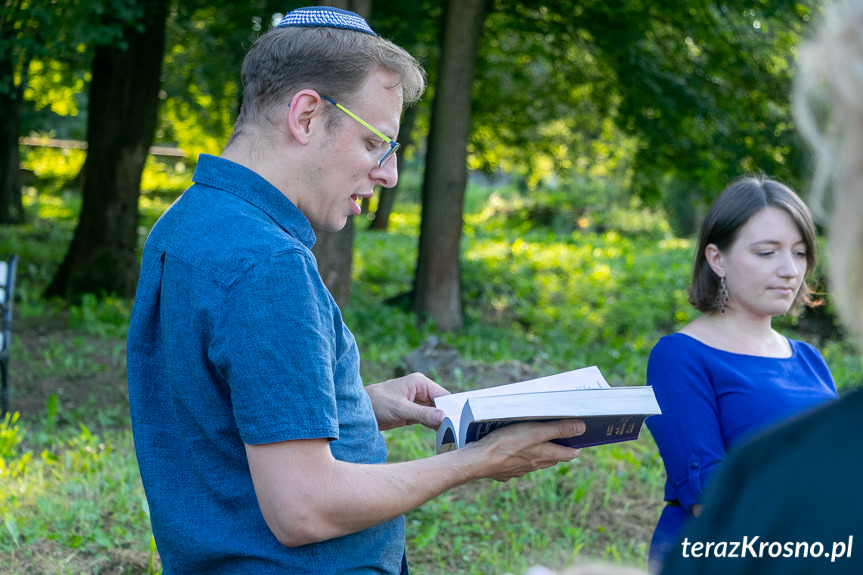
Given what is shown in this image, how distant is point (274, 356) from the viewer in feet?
4.83

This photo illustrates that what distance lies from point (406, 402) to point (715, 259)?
4.40 ft

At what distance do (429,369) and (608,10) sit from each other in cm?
590

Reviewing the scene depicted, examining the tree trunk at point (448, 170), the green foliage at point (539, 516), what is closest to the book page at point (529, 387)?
the green foliage at point (539, 516)

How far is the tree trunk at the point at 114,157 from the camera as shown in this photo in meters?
9.96

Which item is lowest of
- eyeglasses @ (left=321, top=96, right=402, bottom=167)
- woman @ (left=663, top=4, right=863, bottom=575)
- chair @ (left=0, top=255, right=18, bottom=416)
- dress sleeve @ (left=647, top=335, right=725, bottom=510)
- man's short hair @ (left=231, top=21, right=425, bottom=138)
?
chair @ (left=0, top=255, right=18, bottom=416)

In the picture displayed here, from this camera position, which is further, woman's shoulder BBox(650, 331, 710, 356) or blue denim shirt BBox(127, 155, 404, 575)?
woman's shoulder BBox(650, 331, 710, 356)

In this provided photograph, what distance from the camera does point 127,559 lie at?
11.3 feet

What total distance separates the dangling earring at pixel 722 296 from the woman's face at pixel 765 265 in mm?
15

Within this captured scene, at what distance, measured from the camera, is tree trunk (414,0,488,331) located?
29.7 ft

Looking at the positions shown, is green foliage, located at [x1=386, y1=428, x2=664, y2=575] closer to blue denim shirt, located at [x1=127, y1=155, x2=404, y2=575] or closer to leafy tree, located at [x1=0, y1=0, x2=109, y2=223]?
blue denim shirt, located at [x1=127, y1=155, x2=404, y2=575]

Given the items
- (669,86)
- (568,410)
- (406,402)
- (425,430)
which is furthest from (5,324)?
(669,86)

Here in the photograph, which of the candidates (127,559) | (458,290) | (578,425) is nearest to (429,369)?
(458,290)

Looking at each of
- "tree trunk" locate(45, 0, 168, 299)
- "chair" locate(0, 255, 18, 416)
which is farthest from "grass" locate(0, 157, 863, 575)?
"tree trunk" locate(45, 0, 168, 299)

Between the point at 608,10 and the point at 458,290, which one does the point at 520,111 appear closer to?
the point at 608,10
